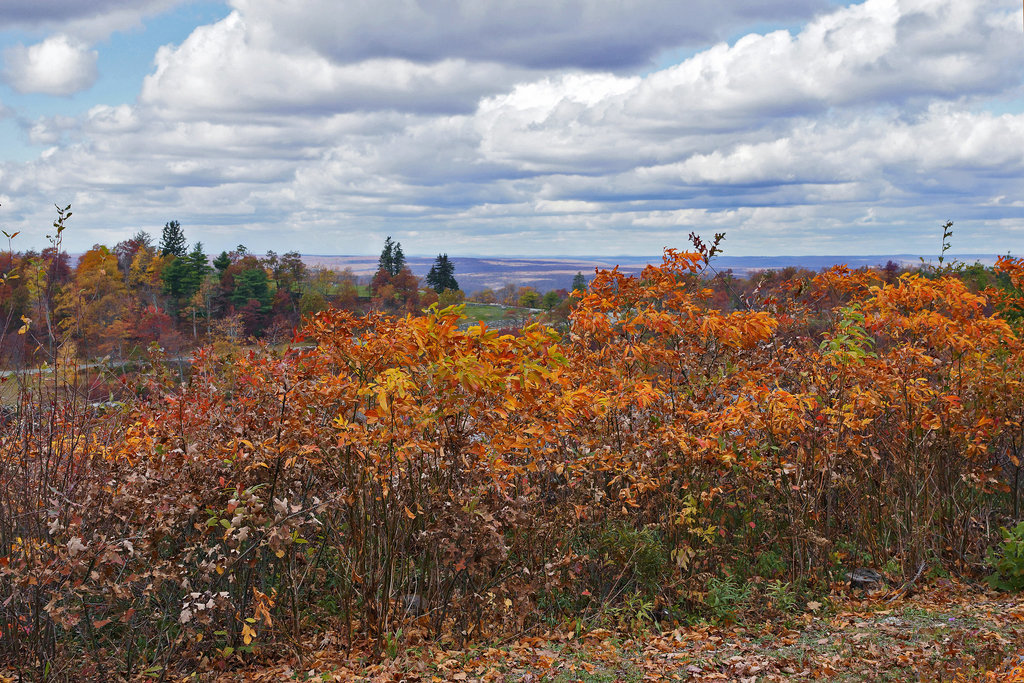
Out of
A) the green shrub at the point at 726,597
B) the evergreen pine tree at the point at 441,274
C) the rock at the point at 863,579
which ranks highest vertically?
the evergreen pine tree at the point at 441,274

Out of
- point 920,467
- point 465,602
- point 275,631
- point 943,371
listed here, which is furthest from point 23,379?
point 943,371

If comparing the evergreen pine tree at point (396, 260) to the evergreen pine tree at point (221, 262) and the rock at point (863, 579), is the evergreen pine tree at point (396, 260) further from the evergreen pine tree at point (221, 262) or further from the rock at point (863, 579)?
the rock at point (863, 579)

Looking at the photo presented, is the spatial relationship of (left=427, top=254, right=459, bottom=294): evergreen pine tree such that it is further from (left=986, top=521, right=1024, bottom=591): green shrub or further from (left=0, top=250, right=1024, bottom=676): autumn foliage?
(left=986, top=521, right=1024, bottom=591): green shrub

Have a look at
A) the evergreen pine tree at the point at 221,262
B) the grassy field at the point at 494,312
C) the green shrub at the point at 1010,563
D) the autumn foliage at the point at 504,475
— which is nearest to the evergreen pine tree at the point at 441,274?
the grassy field at the point at 494,312

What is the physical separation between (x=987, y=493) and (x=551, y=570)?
17.0ft

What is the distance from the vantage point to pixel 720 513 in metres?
7.01

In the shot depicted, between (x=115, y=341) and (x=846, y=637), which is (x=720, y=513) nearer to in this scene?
(x=846, y=637)

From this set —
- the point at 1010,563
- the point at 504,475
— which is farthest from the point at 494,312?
the point at 504,475

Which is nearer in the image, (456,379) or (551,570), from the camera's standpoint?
(456,379)

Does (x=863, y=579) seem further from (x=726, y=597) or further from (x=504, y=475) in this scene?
(x=504, y=475)

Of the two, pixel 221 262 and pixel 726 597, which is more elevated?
pixel 221 262

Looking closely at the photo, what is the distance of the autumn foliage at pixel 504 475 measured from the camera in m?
4.63

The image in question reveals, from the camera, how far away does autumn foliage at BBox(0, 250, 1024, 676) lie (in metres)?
4.63

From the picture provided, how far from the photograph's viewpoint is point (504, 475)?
5.28m
